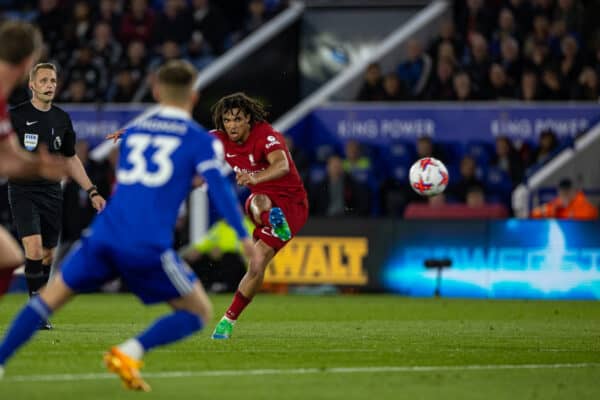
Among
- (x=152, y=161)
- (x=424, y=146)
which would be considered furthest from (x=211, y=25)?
(x=152, y=161)

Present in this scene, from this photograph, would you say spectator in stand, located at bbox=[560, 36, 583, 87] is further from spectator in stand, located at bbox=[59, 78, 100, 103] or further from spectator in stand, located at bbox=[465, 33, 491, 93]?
spectator in stand, located at bbox=[59, 78, 100, 103]

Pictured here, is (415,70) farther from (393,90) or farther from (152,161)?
(152,161)

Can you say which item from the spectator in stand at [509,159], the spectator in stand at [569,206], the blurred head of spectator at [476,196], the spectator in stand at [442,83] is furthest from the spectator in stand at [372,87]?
the spectator in stand at [569,206]

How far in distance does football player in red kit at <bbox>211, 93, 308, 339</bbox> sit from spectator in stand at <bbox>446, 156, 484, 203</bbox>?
9.02 meters

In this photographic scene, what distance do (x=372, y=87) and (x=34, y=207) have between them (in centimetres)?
1204

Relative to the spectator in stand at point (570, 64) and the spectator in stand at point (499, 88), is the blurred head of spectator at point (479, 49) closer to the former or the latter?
the spectator in stand at point (499, 88)

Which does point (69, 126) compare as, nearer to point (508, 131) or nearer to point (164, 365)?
point (164, 365)

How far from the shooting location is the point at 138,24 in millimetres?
26859

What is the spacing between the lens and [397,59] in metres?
25.7

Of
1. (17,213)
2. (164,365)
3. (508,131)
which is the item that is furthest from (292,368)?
(508,131)

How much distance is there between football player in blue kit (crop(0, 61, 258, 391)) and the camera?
8164 mm

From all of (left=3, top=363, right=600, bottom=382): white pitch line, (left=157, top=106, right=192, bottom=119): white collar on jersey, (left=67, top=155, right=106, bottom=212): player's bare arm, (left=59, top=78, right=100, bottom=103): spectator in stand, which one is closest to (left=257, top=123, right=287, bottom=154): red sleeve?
(left=67, top=155, right=106, bottom=212): player's bare arm

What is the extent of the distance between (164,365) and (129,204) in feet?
6.38

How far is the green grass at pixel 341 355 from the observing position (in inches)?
337
